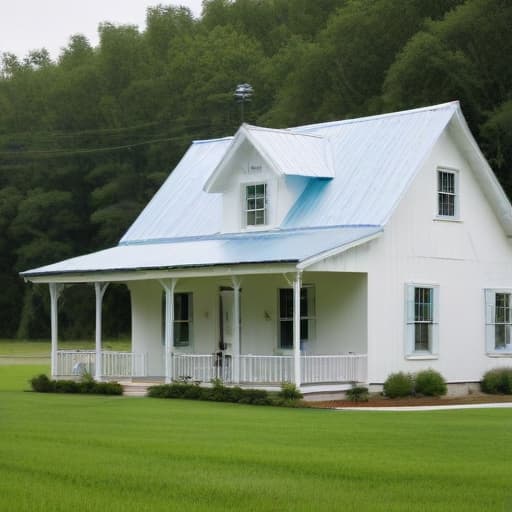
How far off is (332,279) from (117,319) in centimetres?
4857

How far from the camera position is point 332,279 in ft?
96.7

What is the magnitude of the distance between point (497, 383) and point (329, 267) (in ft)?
22.7

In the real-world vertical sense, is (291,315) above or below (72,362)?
above

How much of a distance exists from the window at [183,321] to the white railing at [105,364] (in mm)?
1137

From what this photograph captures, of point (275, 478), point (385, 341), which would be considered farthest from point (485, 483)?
point (385, 341)

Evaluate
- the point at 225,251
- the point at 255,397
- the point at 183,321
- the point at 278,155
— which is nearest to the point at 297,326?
the point at 255,397

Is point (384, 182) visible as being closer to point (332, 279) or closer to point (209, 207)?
point (332, 279)

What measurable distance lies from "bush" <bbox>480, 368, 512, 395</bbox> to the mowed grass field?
847cm

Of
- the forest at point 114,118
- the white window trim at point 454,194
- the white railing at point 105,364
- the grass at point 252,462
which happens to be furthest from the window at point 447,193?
the forest at point 114,118

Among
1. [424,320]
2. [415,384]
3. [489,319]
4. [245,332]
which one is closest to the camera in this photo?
[415,384]

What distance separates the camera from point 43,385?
3184 centimetres

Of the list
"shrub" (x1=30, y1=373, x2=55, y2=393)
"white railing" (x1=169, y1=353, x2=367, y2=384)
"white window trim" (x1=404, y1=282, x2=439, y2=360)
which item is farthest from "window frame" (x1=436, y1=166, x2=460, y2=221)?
"shrub" (x1=30, y1=373, x2=55, y2=393)

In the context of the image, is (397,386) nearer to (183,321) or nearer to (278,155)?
(278,155)

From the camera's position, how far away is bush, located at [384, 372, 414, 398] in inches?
1128
